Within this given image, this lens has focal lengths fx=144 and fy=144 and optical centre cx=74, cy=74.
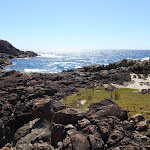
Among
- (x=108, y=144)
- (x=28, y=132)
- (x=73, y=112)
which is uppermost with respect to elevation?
(x=73, y=112)

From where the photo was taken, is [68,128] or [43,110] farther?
[43,110]

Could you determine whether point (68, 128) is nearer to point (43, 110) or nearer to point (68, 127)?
point (68, 127)

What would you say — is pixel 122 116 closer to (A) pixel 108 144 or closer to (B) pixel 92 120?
(B) pixel 92 120

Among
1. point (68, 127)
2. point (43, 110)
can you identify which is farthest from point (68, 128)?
point (43, 110)

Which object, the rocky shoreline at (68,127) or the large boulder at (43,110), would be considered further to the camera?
the large boulder at (43,110)

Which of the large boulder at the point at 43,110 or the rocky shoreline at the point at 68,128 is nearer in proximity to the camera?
the rocky shoreline at the point at 68,128

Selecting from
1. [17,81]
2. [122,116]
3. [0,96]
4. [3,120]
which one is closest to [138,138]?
[122,116]

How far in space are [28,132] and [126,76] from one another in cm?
2770

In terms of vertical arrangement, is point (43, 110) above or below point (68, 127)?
above

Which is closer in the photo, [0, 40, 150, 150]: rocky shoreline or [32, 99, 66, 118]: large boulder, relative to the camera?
[0, 40, 150, 150]: rocky shoreline

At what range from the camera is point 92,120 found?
→ 10461 millimetres

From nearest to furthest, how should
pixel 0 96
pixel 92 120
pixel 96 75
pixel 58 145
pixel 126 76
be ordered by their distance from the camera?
pixel 58 145 < pixel 92 120 < pixel 0 96 < pixel 126 76 < pixel 96 75

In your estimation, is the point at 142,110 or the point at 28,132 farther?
the point at 142,110

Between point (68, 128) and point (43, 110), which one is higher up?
point (43, 110)
